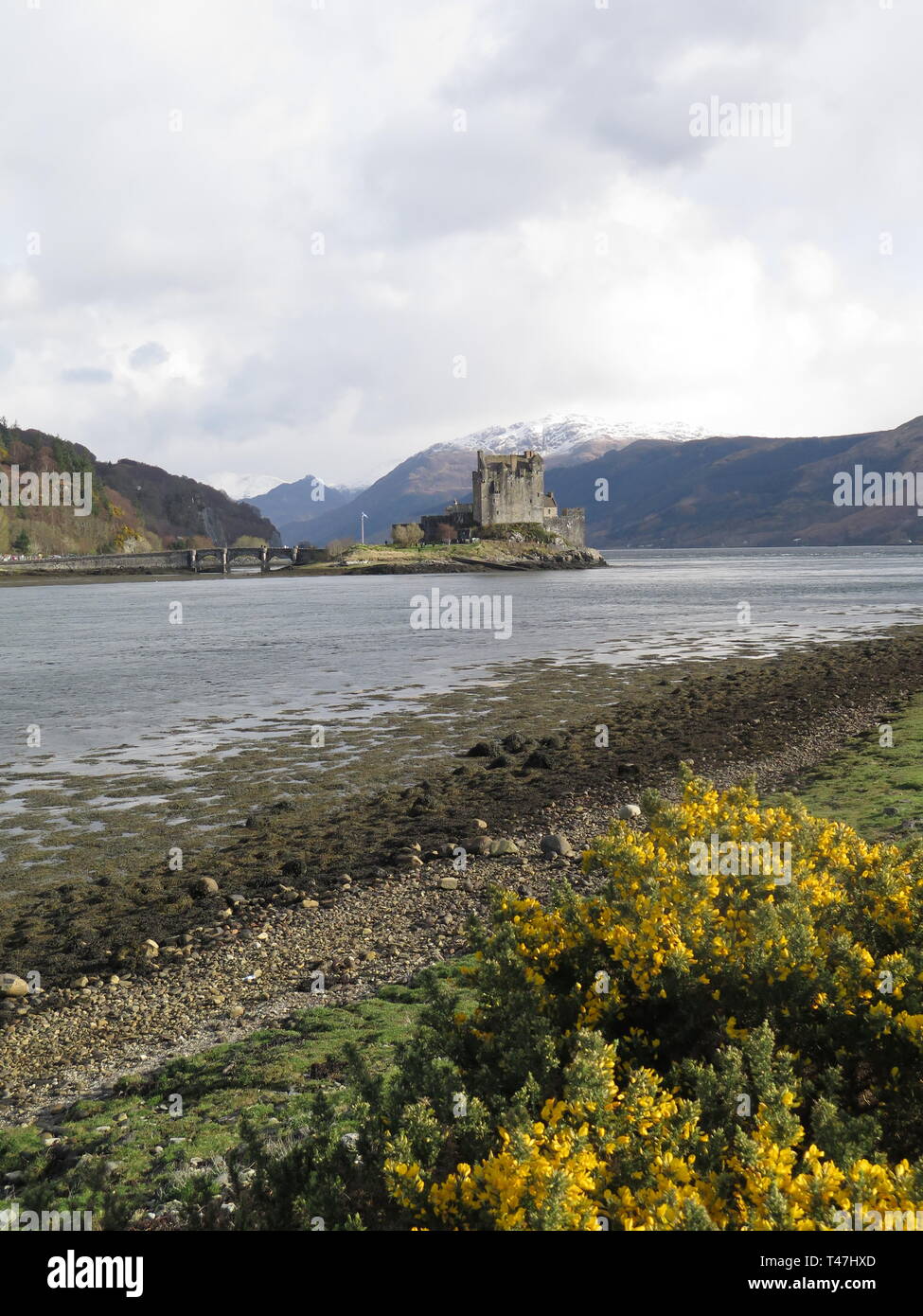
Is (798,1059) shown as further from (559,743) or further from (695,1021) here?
(559,743)

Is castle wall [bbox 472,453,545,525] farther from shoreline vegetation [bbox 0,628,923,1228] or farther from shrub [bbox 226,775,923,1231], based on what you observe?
shrub [bbox 226,775,923,1231]

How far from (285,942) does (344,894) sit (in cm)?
182

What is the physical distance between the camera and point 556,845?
1439 centimetres

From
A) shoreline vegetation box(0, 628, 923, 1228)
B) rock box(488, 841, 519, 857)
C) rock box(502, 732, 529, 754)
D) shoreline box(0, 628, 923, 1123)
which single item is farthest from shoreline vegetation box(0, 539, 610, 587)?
rock box(488, 841, 519, 857)

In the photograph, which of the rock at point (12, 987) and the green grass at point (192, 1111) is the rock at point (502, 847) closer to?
the green grass at point (192, 1111)

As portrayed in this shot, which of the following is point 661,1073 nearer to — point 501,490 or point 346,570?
point 346,570

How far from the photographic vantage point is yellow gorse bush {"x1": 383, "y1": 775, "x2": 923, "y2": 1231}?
4031mm

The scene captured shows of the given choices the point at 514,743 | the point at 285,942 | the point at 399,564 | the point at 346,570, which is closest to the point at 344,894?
the point at 285,942

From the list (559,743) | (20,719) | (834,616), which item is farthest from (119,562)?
(559,743)

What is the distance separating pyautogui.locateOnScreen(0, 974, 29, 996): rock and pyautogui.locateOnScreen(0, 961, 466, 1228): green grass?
9.87 ft

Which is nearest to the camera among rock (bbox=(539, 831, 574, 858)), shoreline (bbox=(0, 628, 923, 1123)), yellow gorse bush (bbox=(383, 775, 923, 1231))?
yellow gorse bush (bbox=(383, 775, 923, 1231))

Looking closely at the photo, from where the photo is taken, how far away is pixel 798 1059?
5.47 metres

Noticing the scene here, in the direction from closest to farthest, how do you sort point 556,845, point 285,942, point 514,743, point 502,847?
point 285,942 < point 556,845 < point 502,847 < point 514,743

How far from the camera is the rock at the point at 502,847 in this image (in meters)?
14.5
